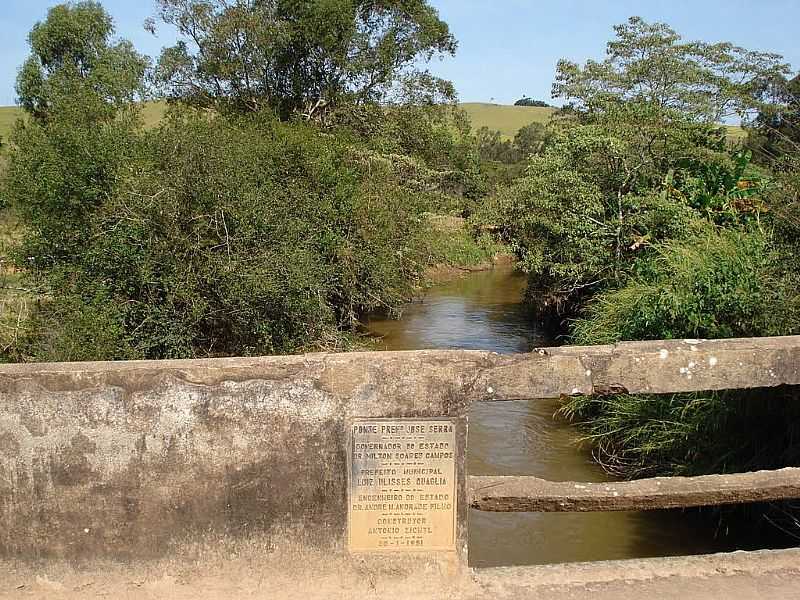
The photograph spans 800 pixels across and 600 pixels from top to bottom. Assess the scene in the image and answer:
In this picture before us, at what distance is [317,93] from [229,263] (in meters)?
12.9

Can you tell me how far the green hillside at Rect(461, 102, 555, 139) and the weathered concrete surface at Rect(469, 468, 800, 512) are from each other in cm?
6474

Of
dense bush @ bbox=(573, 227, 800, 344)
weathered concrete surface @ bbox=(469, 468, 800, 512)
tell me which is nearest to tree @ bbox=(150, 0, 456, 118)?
dense bush @ bbox=(573, 227, 800, 344)

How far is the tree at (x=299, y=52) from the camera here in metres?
19.5

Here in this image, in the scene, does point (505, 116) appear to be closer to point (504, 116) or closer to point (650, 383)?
point (504, 116)

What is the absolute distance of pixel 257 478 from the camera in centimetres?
297

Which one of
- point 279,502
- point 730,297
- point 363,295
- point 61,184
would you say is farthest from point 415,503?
point 363,295

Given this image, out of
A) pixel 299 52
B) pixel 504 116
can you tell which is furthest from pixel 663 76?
pixel 504 116

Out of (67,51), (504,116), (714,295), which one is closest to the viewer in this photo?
(714,295)

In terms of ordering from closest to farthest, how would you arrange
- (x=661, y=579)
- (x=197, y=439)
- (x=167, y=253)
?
(x=197, y=439) < (x=661, y=579) < (x=167, y=253)

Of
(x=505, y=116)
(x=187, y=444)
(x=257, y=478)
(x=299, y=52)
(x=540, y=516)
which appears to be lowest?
(x=540, y=516)

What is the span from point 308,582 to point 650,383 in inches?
66.5

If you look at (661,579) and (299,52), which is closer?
(661,579)

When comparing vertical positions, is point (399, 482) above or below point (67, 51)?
below

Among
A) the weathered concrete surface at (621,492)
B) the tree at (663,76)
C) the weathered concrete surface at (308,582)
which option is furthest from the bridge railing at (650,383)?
the tree at (663,76)
